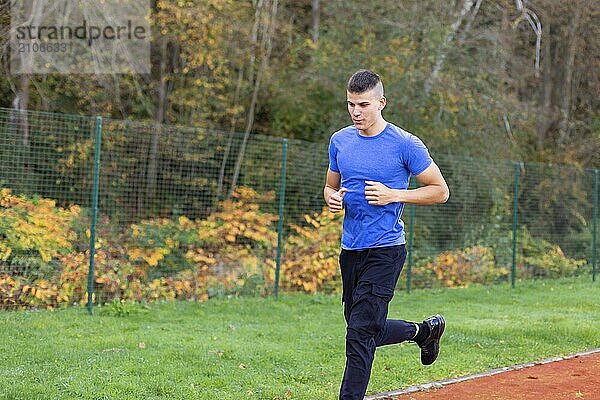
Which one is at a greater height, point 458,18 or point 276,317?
point 458,18

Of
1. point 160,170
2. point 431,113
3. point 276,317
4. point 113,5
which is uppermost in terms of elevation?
point 113,5

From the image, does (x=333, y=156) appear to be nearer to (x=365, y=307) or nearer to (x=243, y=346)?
(x=365, y=307)

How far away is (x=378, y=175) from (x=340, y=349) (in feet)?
10.9

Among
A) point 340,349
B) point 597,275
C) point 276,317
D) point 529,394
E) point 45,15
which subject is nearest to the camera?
point 529,394

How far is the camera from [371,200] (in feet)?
17.3

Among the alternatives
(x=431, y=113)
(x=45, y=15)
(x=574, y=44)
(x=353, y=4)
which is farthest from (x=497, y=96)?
(x=45, y=15)

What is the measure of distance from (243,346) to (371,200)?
331cm

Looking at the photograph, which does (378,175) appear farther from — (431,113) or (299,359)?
(431,113)

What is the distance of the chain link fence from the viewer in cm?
1017

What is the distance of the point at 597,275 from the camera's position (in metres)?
16.8

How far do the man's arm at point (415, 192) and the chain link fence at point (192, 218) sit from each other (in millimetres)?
5554

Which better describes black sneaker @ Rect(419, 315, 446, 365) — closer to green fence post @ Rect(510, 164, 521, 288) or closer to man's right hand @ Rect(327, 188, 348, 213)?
man's right hand @ Rect(327, 188, 348, 213)

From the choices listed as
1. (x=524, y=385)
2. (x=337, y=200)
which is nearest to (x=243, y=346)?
(x=524, y=385)

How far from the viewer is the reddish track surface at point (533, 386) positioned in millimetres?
6445
